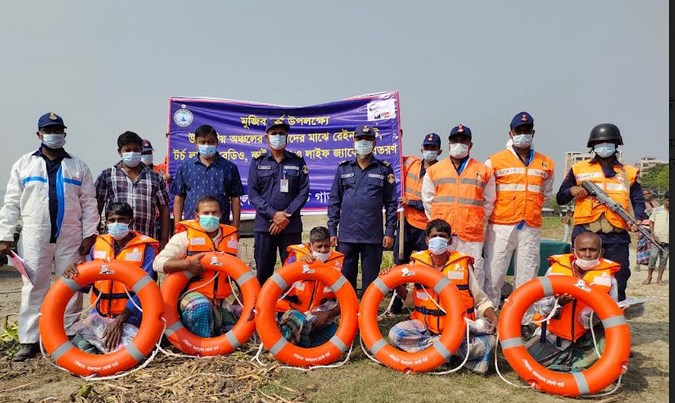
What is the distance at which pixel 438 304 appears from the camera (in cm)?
340

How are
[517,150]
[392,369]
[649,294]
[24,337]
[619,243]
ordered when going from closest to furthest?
[392,369]
[24,337]
[619,243]
[517,150]
[649,294]

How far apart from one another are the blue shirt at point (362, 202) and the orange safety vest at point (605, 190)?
162 centimetres

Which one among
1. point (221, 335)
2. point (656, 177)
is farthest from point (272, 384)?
point (656, 177)

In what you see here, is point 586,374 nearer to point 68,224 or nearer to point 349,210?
point 349,210

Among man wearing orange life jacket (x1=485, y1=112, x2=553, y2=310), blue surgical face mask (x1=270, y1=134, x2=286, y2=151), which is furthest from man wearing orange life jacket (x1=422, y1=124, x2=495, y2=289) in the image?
blue surgical face mask (x1=270, y1=134, x2=286, y2=151)

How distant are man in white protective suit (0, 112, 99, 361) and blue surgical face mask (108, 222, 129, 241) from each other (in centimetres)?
37

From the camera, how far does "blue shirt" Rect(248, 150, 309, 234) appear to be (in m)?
4.31

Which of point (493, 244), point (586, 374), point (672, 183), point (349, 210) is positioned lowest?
point (586, 374)

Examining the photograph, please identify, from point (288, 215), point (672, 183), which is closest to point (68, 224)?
point (288, 215)

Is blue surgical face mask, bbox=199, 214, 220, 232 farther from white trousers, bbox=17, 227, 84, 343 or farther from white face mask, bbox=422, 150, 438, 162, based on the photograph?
white face mask, bbox=422, 150, 438, 162

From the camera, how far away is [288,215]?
424cm

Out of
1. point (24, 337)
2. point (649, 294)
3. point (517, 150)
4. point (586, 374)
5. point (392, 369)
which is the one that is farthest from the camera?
point (649, 294)

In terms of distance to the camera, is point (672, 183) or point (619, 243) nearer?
point (672, 183)

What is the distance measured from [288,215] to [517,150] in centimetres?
218
